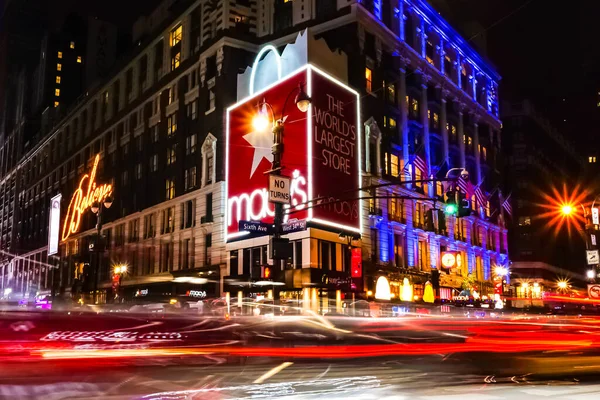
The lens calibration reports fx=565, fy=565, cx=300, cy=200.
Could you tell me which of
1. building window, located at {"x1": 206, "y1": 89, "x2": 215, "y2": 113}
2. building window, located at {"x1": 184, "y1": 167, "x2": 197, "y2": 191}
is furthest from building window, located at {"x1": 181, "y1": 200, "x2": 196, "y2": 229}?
building window, located at {"x1": 206, "y1": 89, "x2": 215, "y2": 113}

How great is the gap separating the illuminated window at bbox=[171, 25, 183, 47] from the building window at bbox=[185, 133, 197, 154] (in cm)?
1205

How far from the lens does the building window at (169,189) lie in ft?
196

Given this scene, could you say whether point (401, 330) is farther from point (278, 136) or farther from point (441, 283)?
point (441, 283)

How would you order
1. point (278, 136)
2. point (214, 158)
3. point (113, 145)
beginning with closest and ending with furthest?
point (278, 136) → point (214, 158) → point (113, 145)

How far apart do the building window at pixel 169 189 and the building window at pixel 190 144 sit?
13.5 ft

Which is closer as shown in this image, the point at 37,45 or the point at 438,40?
the point at 438,40

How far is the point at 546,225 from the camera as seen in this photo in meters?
94.1

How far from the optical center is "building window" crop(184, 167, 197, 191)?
56.6 metres

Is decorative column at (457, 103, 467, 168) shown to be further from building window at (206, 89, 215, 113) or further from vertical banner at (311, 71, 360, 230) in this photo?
Result: building window at (206, 89, 215, 113)

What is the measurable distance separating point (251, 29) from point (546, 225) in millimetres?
63708

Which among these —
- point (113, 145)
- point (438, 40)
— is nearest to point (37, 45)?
point (113, 145)

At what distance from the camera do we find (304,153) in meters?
43.4

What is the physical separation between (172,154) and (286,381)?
169 ft

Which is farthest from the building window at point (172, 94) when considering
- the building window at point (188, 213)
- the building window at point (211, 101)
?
the building window at point (188, 213)
